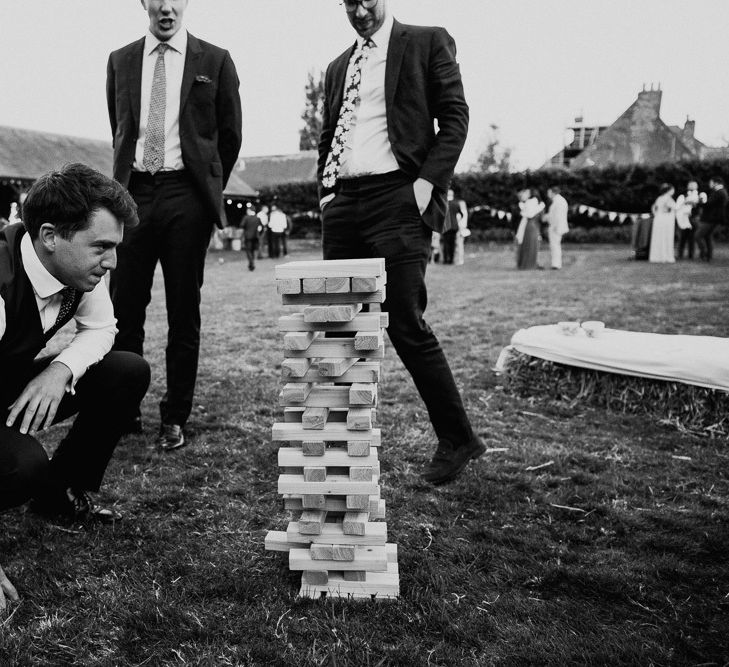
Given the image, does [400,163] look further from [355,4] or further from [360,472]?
[360,472]

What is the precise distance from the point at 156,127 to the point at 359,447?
2177mm

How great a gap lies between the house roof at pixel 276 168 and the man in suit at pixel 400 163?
4021 cm

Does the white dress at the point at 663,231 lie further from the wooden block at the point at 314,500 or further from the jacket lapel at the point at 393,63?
the wooden block at the point at 314,500

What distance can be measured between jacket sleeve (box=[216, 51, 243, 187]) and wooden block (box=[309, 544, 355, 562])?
2.17 m

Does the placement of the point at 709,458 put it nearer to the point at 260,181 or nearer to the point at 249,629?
the point at 249,629

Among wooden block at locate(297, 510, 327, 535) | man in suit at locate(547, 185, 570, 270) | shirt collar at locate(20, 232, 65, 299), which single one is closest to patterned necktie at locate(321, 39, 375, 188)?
shirt collar at locate(20, 232, 65, 299)

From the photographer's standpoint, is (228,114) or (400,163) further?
(228,114)

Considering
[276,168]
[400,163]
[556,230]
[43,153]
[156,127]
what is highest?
[276,168]

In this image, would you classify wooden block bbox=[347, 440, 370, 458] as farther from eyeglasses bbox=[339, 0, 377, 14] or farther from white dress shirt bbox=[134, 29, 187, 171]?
white dress shirt bbox=[134, 29, 187, 171]

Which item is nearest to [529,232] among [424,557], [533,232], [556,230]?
[533,232]

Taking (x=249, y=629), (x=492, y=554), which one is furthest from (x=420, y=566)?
(x=249, y=629)

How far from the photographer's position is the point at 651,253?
15586 millimetres

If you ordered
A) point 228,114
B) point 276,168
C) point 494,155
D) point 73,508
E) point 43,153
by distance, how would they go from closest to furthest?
1. point 73,508
2. point 228,114
3. point 43,153
4. point 276,168
5. point 494,155

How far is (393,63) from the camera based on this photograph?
274 centimetres
